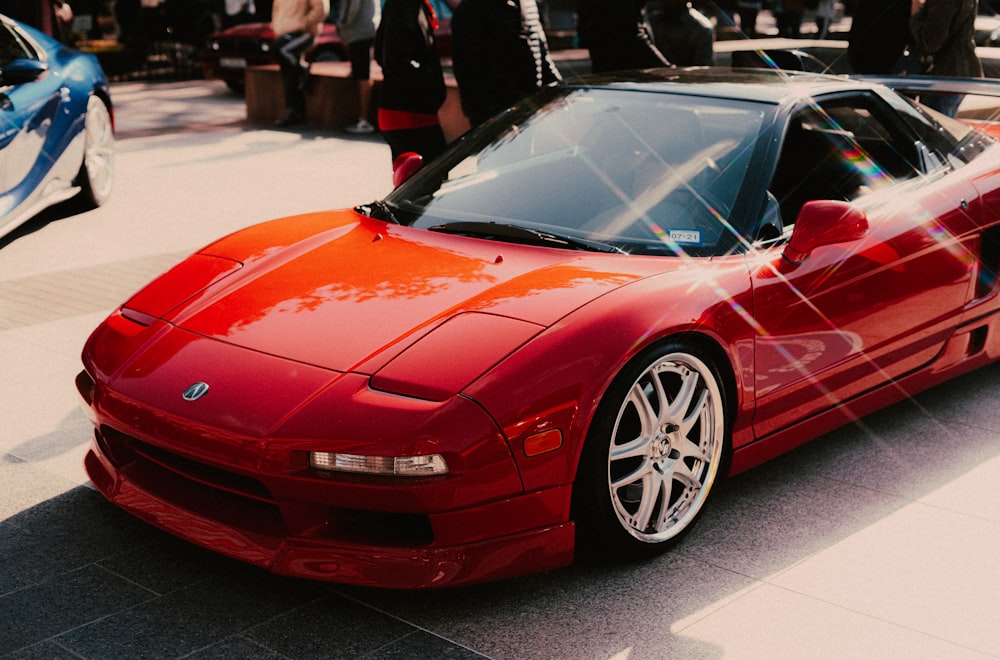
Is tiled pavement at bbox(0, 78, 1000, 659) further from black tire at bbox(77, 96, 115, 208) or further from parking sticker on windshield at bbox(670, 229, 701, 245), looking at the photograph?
black tire at bbox(77, 96, 115, 208)

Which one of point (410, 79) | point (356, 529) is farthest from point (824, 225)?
point (410, 79)

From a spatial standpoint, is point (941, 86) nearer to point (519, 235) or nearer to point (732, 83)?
point (732, 83)

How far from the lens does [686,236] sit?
3902 mm

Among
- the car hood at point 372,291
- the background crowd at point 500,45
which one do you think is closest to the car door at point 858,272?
the car hood at point 372,291

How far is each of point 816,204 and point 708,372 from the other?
27.5 inches

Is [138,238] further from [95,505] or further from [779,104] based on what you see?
[779,104]

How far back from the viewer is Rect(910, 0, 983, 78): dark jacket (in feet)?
28.8

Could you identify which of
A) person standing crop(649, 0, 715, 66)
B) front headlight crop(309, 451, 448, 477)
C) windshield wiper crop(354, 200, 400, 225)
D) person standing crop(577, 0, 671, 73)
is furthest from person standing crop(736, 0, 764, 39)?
front headlight crop(309, 451, 448, 477)

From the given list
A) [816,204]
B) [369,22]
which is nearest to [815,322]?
[816,204]

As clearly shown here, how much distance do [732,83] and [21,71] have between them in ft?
15.1

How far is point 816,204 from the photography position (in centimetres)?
385

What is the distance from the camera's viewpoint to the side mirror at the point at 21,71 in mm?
7074

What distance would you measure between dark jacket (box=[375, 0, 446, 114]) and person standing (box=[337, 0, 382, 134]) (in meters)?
6.11

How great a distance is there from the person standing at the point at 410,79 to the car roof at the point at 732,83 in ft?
7.01
